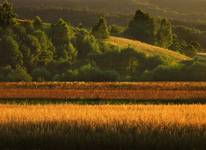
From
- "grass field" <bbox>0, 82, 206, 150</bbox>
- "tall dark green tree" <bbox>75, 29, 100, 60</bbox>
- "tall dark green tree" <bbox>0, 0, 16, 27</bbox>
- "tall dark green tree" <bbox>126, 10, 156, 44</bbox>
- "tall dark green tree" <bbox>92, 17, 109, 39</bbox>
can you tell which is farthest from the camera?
"tall dark green tree" <bbox>126, 10, 156, 44</bbox>

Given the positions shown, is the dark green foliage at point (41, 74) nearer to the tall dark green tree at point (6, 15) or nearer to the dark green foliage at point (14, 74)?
the dark green foliage at point (14, 74)

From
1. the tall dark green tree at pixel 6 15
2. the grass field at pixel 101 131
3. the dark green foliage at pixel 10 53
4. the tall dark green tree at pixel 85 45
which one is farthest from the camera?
the tall dark green tree at pixel 85 45

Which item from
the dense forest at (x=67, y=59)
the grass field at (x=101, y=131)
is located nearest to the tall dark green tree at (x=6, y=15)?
the dense forest at (x=67, y=59)

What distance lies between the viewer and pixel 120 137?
656 inches

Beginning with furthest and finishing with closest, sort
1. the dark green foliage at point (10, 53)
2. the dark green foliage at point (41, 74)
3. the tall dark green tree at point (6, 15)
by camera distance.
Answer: the tall dark green tree at point (6, 15), the dark green foliage at point (10, 53), the dark green foliage at point (41, 74)

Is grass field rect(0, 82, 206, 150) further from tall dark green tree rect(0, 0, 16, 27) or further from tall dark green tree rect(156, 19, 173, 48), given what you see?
tall dark green tree rect(156, 19, 173, 48)

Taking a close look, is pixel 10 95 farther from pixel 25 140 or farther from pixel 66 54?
pixel 66 54

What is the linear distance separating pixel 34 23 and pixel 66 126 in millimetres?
72396

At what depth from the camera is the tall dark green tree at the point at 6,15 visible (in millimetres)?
83613

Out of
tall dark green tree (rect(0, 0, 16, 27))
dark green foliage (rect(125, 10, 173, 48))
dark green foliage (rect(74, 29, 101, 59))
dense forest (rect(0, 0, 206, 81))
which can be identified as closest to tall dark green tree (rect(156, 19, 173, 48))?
dark green foliage (rect(125, 10, 173, 48))

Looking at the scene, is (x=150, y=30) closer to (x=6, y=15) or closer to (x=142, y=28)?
(x=142, y=28)

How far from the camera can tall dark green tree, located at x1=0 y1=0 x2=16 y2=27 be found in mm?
83613

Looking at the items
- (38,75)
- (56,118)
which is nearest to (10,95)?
(56,118)

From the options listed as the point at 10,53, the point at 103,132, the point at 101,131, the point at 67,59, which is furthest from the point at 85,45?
the point at 103,132
